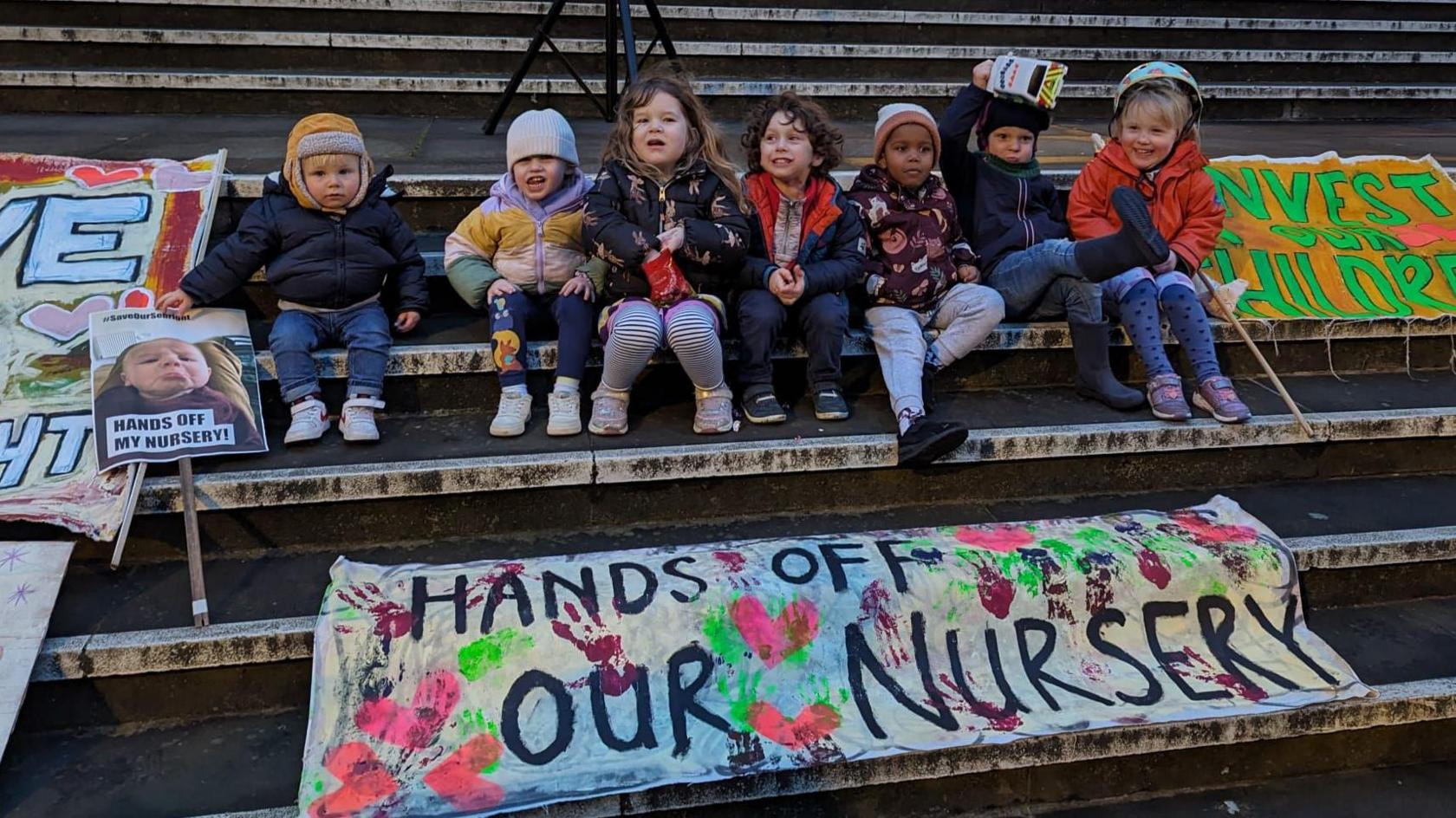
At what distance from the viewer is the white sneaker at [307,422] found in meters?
3.19

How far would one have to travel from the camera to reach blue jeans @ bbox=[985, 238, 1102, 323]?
3.75 meters

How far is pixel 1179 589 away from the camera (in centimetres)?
288

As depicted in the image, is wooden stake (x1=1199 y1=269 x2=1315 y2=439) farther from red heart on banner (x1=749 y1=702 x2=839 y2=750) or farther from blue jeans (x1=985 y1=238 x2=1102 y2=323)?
red heart on banner (x1=749 y1=702 x2=839 y2=750)

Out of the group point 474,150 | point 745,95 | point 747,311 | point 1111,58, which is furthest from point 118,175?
point 1111,58

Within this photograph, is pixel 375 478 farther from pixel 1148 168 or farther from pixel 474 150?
pixel 1148 168

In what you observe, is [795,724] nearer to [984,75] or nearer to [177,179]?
[984,75]

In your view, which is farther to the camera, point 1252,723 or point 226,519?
point 226,519

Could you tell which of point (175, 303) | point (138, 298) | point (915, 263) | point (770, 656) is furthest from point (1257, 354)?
point (138, 298)

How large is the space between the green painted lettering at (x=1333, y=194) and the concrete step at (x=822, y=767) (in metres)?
2.70

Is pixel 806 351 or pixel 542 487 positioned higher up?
pixel 806 351

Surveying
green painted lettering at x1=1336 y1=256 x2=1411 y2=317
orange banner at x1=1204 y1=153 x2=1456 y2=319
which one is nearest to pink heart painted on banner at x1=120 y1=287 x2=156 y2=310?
orange banner at x1=1204 y1=153 x2=1456 y2=319

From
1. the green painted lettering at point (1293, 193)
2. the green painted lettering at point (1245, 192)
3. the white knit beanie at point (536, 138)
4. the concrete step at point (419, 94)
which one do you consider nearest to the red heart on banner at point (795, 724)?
the white knit beanie at point (536, 138)

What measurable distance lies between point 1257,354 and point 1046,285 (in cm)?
86

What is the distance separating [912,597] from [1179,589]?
2.68ft
